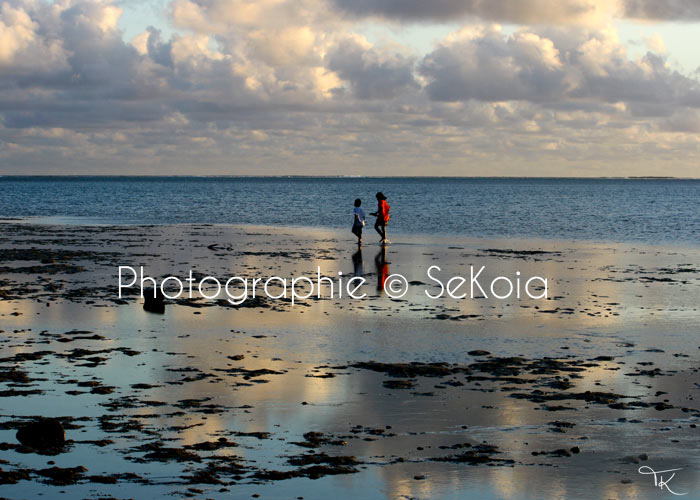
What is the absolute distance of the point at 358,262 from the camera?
93.6ft

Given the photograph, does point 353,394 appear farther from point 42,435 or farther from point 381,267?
point 381,267

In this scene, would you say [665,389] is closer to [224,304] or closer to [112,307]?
[224,304]

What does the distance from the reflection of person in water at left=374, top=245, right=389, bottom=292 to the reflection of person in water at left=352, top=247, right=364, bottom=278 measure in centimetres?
54

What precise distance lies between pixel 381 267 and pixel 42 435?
1876cm

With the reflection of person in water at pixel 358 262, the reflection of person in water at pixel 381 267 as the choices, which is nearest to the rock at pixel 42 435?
the reflection of person in water at pixel 381 267

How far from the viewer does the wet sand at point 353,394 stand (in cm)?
790

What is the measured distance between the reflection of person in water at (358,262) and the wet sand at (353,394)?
3.11 m

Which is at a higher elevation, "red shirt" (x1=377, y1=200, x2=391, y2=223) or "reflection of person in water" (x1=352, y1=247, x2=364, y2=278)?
"red shirt" (x1=377, y1=200, x2=391, y2=223)

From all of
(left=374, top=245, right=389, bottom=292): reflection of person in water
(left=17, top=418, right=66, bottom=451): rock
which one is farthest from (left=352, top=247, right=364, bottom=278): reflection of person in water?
(left=17, top=418, right=66, bottom=451): rock

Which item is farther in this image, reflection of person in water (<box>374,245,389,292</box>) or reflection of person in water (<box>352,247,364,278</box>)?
reflection of person in water (<box>352,247,364,278</box>)

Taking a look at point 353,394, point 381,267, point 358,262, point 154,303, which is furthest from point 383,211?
point 353,394

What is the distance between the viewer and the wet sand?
25.9 feet

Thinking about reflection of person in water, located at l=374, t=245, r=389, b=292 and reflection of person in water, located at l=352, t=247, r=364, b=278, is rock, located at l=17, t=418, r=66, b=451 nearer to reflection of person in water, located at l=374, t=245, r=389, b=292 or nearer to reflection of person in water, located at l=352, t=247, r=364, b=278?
reflection of person in water, located at l=374, t=245, r=389, b=292

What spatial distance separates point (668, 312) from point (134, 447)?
506 inches
